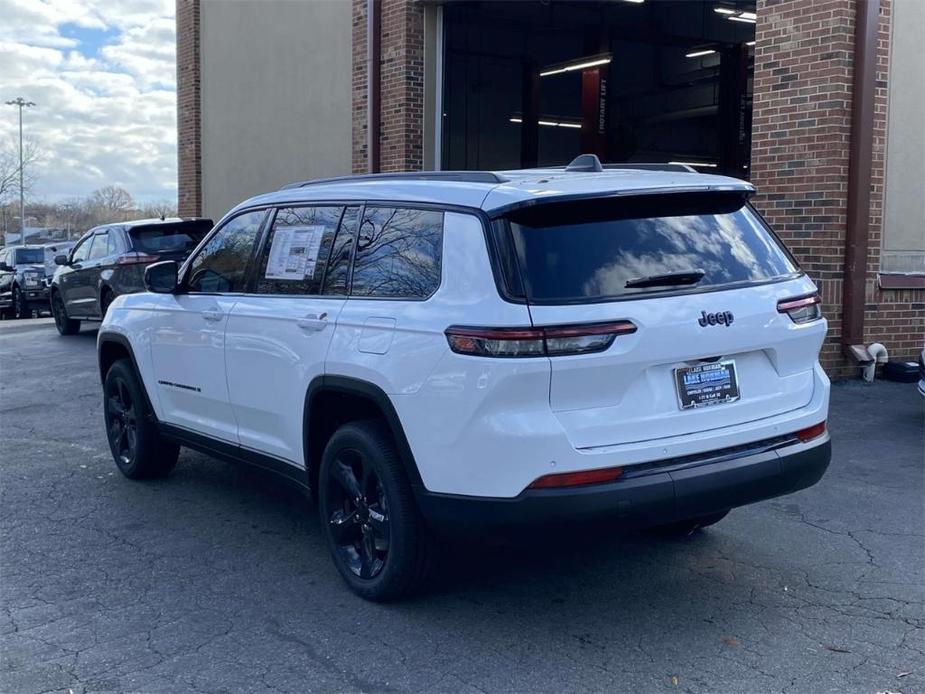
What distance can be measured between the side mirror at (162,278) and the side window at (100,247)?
938cm

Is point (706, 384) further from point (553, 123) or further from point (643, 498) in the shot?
point (553, 123)

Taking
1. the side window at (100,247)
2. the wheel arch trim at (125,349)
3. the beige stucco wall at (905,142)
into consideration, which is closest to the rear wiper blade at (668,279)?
the wheel arch trim at (125,349)

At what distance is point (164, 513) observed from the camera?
631 cm

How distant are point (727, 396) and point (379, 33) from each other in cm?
1162

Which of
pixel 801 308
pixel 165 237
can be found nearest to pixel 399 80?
pixel 165 237

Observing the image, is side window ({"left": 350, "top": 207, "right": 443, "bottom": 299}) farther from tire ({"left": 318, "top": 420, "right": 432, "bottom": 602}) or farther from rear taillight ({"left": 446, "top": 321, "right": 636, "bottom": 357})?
tire ({"left": 318, "top": 420, "right": 432, "bottom": 602})

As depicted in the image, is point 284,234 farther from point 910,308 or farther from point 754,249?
point 910,308

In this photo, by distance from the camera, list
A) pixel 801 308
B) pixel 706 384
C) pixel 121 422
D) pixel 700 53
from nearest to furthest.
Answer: pixel 706 384, pixel 801 308, pixel 121 422, pixel 700 53

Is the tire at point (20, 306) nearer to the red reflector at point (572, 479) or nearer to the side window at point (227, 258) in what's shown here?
the side window at point (227, 258)

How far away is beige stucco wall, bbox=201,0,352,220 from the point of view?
52.4 ft

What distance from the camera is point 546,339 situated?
391 cm

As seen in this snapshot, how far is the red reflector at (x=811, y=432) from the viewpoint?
15.0 ft

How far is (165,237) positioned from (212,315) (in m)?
9.61

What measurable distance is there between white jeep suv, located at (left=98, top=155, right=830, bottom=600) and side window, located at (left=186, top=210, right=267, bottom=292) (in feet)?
1.68
